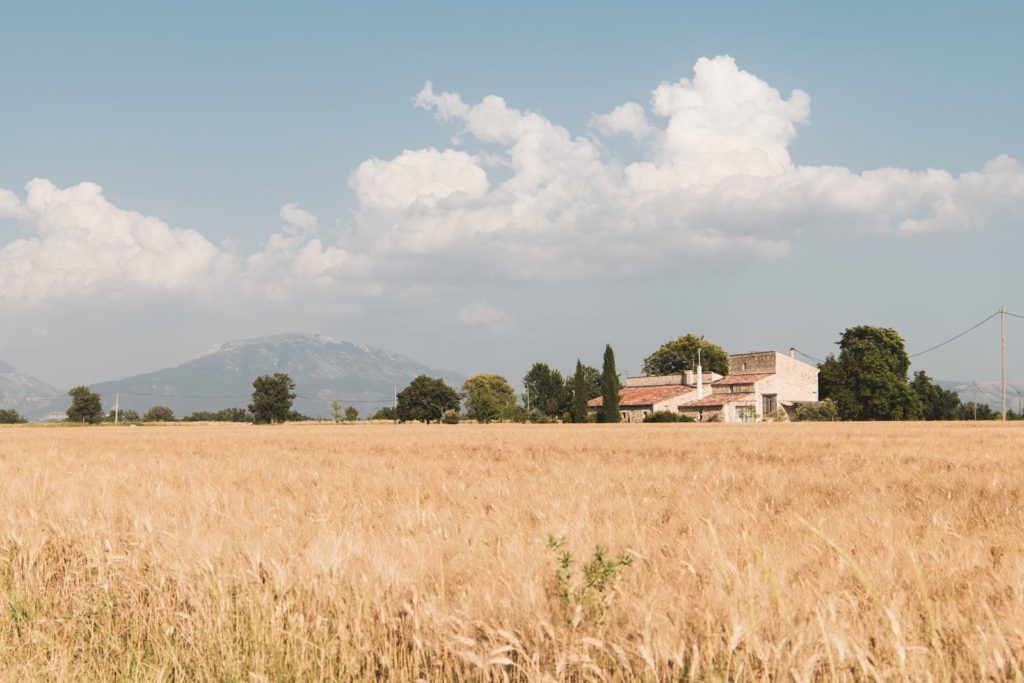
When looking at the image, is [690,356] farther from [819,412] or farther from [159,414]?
[159,414]

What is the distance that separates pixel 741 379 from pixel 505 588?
3710 inches

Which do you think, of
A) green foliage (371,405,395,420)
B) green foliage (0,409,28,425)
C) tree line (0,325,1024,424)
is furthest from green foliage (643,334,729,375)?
Answer: green foliage (0,409,28,425)

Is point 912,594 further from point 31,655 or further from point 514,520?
point 31,655

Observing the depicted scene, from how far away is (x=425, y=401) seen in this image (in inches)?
4377

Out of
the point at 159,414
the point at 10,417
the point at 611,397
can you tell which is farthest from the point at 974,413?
the point at 10,417

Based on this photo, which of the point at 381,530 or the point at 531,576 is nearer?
the point at 531,576

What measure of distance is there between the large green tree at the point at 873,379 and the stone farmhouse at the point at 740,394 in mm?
4970

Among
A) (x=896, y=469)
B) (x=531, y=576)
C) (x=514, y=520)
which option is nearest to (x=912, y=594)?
(x=531, y=576)

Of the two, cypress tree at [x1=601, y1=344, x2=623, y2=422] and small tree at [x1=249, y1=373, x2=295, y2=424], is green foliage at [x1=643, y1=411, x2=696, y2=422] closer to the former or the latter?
cypress tree at [x1=601, y1=344, x2=623, y2=422]

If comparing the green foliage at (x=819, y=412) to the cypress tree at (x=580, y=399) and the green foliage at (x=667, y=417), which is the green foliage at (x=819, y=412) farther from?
the cypress tree at (x=580, y=399)

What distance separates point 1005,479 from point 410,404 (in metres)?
106

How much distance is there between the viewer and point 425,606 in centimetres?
269

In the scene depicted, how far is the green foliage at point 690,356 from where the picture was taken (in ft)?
389

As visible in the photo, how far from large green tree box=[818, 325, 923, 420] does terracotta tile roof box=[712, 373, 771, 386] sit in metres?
9.01
